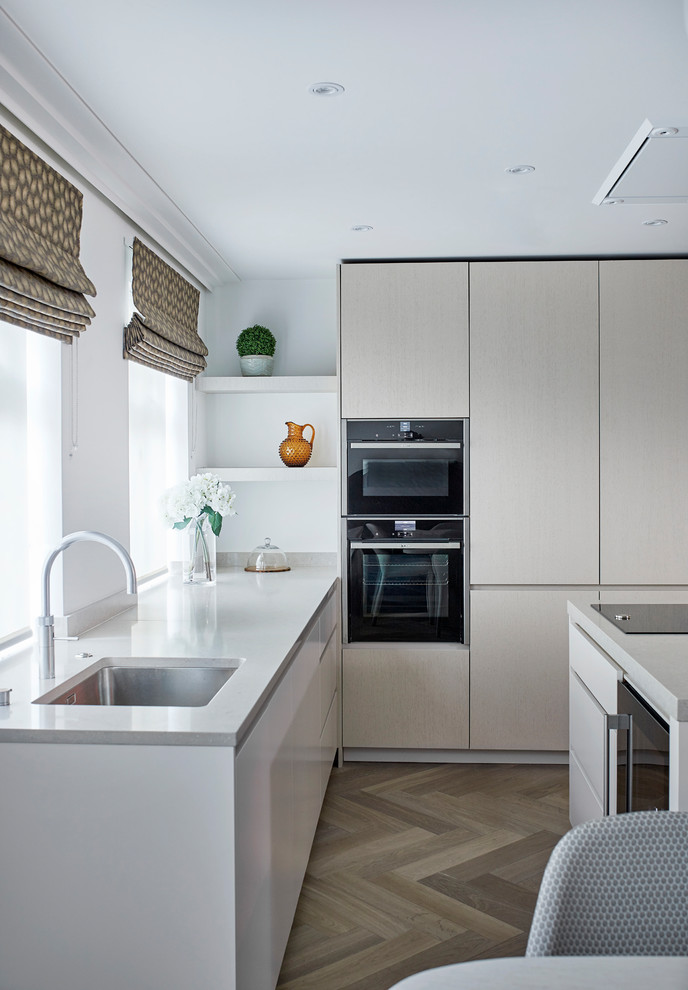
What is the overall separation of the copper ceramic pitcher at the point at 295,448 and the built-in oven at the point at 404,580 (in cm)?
50

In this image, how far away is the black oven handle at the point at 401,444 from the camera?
3.88 meters

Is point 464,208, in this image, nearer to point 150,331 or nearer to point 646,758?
point 150,331

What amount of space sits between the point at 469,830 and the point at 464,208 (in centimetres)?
236

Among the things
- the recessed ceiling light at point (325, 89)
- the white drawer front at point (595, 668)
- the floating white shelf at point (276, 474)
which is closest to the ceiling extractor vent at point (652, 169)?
the recessed ceiling light at point (325, 89)

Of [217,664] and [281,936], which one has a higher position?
[217,664]

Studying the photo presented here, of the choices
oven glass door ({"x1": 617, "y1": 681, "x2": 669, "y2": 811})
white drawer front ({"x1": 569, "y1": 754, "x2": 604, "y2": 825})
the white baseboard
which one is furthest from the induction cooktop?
the white baseboard

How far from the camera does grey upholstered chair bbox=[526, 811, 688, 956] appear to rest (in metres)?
1.19

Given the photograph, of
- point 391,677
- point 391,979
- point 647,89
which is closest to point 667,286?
point 647,89

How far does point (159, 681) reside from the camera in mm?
2270

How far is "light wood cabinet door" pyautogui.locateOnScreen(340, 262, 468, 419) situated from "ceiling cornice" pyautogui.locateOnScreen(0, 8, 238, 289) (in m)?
0.77

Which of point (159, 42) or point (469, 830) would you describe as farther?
point (469, 830)

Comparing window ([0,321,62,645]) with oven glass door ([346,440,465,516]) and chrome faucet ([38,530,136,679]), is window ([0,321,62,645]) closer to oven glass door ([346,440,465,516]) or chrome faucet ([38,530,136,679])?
chrome faucet ([38,530,136,679])

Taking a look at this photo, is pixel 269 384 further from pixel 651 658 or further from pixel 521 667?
pixel 651 658

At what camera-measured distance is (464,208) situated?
317 centimetres
